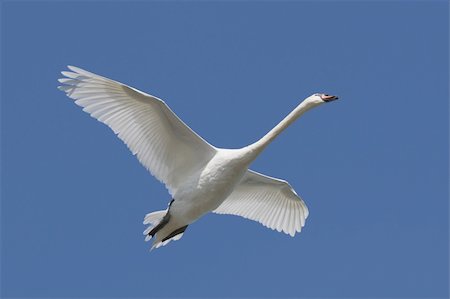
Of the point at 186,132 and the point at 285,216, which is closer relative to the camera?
the point at 186,132

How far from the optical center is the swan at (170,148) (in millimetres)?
20094

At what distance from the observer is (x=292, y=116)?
20406 millimetres

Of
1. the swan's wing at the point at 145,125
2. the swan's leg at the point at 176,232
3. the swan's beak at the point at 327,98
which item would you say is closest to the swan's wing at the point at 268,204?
the swan's leg at the point at 176,232

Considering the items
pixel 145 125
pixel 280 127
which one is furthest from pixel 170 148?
pixel 280 127

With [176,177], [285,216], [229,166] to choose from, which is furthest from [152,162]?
[285,216]

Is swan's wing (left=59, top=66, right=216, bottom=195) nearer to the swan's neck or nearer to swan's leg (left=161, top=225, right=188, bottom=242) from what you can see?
swan's leg (left=161, top=225, right=188, bottom=242)

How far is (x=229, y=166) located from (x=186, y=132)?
4.34 feet

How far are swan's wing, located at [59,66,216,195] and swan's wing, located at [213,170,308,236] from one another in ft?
5.97

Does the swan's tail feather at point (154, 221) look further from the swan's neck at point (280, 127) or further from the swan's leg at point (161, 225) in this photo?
the swan's neck at point (280, 127)

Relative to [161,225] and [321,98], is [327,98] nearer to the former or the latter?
[321,98]

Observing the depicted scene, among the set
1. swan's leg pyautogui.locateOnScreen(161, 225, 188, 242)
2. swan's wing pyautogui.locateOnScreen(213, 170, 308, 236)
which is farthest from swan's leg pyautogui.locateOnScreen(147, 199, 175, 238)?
swan's wing pyautogui.locateOnScreen(213, 170, 308, 236)

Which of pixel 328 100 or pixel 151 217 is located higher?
pixel 328 100

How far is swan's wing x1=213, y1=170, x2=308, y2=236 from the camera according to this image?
74.1 ft

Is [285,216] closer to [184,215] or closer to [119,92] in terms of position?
[184,215]
